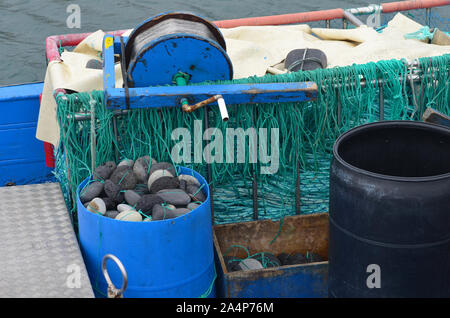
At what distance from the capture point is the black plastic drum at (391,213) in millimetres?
2748

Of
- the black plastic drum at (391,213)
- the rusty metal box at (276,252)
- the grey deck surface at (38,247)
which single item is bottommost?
the rusty metal box at (276,252)

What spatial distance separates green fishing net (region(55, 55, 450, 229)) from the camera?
12.2 feet

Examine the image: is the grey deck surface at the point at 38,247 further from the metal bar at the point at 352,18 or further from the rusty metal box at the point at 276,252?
the metal bar at the point at 352,18

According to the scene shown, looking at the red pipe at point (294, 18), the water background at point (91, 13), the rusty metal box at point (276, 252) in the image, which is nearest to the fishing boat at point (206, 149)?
the rusty metal box at point (276, 252)

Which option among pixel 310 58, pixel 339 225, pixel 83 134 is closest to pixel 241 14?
pixel 310 58

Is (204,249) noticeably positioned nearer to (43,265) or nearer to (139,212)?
(139,212)

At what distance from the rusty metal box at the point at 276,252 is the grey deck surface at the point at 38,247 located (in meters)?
0.86

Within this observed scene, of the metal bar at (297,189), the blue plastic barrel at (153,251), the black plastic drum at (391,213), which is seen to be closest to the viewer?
the black plastic drum at (391,213)

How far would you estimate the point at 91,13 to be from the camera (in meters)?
9.95

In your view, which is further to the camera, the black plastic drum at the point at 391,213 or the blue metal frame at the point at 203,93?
the blue metal frame at the point at 203,93

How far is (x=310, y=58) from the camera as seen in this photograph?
4215 millimetres

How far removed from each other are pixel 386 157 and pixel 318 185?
864 millimetres

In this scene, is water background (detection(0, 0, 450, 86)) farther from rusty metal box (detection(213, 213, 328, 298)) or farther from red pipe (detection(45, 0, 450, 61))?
rusty metal box (detection(213, 213, 328, 298))

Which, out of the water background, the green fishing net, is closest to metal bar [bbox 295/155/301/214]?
the green fishing net
